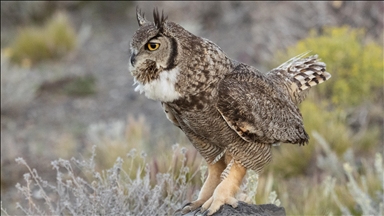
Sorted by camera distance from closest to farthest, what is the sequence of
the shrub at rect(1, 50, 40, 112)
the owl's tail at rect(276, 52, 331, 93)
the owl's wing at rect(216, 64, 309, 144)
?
the owl's wing at rect(216, 64, 309, 144) < the owl's tail at rect(276, 52, 331, 93) < the shrub at rect(1, 50, 40, 112)

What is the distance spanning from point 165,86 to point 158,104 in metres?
6.06

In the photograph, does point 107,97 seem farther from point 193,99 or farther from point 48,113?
point 193,99

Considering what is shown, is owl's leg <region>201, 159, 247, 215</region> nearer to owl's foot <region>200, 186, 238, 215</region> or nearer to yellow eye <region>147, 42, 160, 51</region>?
owl's foot <region>200, 186, 238, 215</region>

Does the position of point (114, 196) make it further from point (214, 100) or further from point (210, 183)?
point (214, 100)

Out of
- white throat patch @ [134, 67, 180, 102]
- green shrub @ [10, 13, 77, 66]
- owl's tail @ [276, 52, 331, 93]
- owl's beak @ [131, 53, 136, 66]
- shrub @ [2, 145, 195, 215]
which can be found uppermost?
green shrub @ [10, 13, 77, 66]

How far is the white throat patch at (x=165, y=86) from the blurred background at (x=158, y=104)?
162 cm

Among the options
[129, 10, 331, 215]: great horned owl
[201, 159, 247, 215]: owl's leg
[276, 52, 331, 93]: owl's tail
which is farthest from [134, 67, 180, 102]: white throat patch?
[276, 52, 331, 93]: owl's tail

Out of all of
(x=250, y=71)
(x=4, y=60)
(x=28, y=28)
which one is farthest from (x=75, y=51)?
(x=250, y=71)

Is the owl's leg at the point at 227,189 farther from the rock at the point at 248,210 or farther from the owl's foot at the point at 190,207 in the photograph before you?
the owl's foot at the point at 190,207

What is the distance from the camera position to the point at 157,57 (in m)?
3.31

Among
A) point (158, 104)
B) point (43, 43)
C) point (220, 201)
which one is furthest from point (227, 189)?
point (43, 43)

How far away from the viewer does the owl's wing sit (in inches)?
140

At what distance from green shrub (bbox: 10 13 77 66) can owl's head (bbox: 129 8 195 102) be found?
7.73m

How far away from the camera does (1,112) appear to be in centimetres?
884
